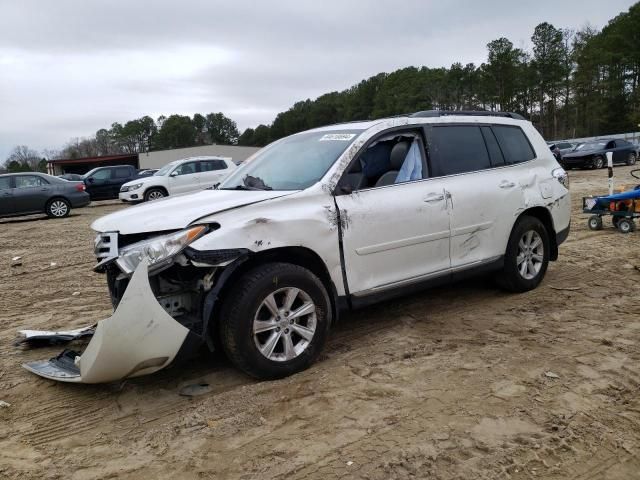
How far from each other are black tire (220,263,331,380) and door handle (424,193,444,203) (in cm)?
132

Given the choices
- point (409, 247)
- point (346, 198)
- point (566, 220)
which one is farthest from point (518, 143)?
point (346, 198)

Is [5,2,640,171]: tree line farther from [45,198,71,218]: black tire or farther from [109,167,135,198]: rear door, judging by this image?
[45,198,71,218]: black tire

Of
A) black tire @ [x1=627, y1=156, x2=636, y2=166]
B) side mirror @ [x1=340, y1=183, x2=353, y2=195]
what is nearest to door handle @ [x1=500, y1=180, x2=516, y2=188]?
Answer: side mirror @ [x1=340, y1=183, x2=353, y2=195]

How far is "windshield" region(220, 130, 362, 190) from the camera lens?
417 cm

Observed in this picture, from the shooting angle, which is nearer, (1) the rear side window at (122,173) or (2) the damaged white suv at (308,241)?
(2) the damaged white suv at (308,241)

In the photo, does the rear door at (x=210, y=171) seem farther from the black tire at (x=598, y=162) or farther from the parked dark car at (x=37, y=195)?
the black tire at (x=598, y=162)

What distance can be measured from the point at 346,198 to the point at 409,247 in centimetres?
72

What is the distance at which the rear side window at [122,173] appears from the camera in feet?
76.0

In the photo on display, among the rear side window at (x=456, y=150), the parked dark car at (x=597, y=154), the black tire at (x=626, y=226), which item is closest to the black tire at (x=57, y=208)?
the rear side window at (x=456, y=150)

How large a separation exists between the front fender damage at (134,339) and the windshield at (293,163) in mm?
1402

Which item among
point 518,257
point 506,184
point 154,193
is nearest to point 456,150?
point 506,184

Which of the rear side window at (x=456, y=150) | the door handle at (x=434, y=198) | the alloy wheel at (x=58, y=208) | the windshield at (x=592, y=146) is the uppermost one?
the rear side window at (x=456, y=150)

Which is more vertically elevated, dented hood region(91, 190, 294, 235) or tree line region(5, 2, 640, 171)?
tree line region(5, 2, 640, 171)

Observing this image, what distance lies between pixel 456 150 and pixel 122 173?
21.1m
